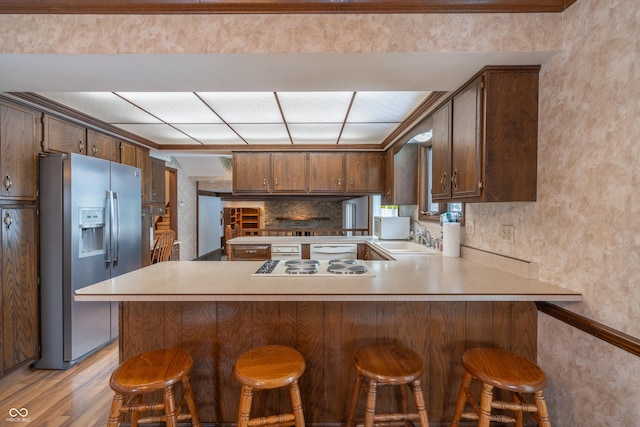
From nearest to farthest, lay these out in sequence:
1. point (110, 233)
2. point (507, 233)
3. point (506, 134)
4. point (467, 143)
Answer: point (506, 134) < point (467, 143) < point (507, 233) < point (110, 233)

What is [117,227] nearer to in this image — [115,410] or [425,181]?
[115,410]

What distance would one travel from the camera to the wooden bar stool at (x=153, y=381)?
1.23 metres

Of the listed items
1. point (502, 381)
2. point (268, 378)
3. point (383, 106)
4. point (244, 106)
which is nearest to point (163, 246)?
point (244, 106)

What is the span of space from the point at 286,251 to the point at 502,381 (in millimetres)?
3004

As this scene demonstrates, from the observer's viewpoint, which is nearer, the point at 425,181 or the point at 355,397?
the point at 355,397

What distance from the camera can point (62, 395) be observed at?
2.07 m

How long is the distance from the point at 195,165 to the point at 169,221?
129 cm

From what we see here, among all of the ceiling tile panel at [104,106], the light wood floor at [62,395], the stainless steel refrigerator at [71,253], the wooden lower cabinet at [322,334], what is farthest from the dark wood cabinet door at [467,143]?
the stainless steel refrigerator at [71,253]

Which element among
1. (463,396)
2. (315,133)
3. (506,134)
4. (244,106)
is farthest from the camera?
(315,133)

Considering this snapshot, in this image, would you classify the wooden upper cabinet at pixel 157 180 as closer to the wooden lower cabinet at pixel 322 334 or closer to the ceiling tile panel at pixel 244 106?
the ceiling tile panel at pixel 244 106

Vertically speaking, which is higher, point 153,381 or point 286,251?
point 286,251

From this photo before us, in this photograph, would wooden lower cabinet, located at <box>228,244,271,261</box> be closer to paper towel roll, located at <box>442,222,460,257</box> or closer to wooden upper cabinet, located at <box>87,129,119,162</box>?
wooden upper cabinet, located at <box>87,129,119,162</box>

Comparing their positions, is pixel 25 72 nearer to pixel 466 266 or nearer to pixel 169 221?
pixel 466 266

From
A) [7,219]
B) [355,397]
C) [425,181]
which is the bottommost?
[355,397]
